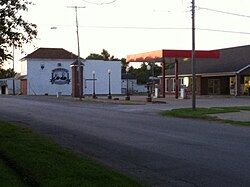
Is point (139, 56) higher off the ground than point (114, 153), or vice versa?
point (139, 56)

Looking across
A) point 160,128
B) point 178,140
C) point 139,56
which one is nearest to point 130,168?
point 178,140

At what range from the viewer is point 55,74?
9319 cm

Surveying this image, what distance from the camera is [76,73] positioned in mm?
69250

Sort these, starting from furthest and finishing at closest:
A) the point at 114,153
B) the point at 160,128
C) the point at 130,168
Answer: the point at 160,128, the point at 114,153, the point at 130,168

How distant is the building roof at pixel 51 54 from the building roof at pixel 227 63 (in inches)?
1008

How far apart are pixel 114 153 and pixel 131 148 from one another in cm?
100

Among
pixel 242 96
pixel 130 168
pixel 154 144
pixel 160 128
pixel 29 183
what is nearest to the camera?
pixel 29 183

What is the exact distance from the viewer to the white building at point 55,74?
303ft

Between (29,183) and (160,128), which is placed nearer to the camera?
(29,183)

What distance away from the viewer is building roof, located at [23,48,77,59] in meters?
93.2

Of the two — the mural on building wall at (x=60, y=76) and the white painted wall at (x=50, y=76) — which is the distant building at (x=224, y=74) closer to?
the white painted wall at (x=50, y=76)

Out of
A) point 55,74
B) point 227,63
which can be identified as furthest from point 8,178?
point 55,74

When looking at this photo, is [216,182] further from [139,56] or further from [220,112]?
[139,56]

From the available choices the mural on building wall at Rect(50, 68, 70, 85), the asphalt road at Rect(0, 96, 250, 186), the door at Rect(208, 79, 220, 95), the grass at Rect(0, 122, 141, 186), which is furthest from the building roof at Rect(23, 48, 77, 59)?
the grass at Rect(0, 122, 141, 186)
